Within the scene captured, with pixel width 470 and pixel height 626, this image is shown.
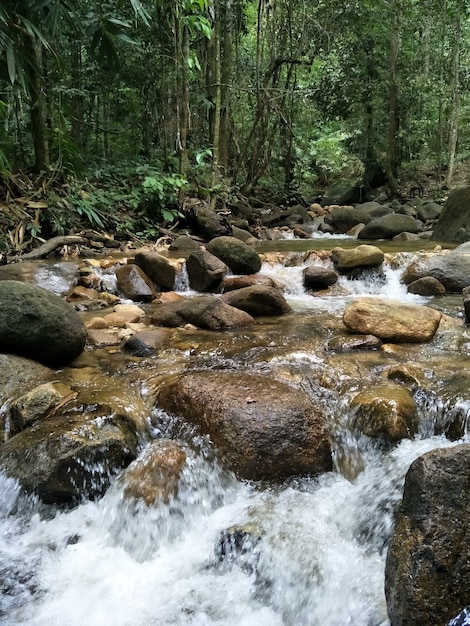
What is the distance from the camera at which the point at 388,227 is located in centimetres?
1155

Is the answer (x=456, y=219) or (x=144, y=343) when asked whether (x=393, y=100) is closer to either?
(x=456, y=219)

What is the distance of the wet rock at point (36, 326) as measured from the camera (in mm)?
3785

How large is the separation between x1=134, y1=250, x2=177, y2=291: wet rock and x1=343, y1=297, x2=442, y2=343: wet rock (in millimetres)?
2950

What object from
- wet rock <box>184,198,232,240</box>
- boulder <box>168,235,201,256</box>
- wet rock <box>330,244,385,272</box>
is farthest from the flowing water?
wet rock <box>184,198,232,240</box>

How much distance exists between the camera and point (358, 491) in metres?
2.82

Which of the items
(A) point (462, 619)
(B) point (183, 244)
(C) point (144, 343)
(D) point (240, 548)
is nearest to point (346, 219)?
(B) point (183, 244)

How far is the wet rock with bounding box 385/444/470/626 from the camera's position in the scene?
1647mm

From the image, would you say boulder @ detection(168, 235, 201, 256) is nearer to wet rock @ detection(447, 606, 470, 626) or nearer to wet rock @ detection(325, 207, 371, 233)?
wet rock @ detection(325, 207, 371, 233)

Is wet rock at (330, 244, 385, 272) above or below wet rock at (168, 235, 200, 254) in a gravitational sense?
above

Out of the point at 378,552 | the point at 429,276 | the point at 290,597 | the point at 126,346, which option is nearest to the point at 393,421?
the point at 378,552

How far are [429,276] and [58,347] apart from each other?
16.2 feet

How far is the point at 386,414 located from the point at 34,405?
2211 mm

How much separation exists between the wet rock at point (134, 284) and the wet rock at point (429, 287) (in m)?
3.45

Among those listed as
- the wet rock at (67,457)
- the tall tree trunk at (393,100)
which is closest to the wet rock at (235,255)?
the wet rock at (67,457)
